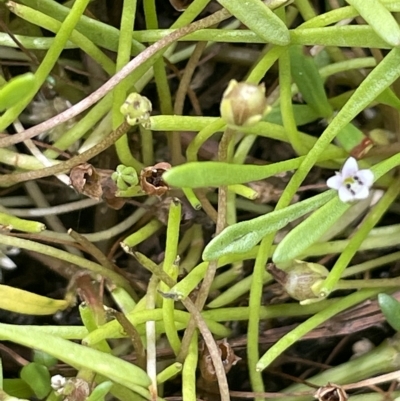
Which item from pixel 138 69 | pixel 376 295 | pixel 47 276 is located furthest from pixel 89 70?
pixel 376 295

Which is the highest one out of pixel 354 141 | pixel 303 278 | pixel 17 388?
pixel 354 141

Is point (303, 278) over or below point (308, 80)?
below

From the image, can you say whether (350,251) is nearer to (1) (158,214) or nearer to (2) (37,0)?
(1) (158,214)

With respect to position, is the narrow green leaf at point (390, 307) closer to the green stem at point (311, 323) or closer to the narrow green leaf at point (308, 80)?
the green stem at point (311, 323)

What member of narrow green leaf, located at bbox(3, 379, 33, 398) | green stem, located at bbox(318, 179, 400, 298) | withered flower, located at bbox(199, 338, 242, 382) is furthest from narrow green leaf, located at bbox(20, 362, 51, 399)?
green stem, located at bbox(318, 179, 400, 298)

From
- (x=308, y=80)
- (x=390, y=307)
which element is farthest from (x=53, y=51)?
(x=390, y=307)

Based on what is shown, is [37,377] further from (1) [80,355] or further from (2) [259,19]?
(2) [259,19]
